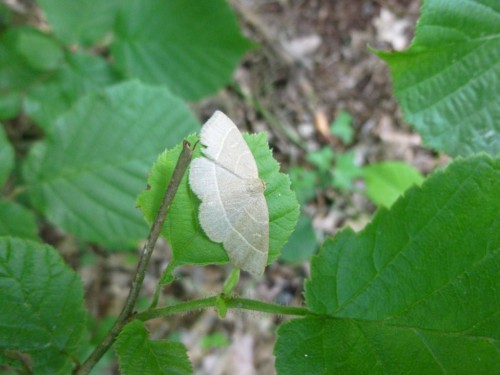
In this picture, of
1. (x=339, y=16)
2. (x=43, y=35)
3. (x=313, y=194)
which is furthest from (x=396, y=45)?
(x=43, y=35)

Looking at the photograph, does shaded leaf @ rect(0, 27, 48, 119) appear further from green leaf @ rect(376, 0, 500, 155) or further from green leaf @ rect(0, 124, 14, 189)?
green leaf @ rect(376, 0, 500, 155)

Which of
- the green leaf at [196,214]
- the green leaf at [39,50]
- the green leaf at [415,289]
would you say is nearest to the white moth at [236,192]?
the green leaf at [196,214]

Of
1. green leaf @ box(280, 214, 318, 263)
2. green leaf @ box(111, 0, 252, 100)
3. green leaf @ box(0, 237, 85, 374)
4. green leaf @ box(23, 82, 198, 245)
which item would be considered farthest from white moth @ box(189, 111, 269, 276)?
green leaf @ box(280, 214, 318, 263)

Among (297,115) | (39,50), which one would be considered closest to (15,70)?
(39,50)

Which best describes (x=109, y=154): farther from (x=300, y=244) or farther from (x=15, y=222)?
(x=300, y=244)

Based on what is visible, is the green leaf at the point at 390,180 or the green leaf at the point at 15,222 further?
the green leaf at the point at 390,180

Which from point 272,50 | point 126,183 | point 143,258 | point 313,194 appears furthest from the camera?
point 272,50

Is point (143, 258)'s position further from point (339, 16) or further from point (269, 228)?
point (339, 16)

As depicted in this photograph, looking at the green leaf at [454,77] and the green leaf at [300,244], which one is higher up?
the green leaf at [300,244]

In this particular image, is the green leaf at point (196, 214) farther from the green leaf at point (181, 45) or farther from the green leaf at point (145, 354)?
the green leaf at point (181, 45)
